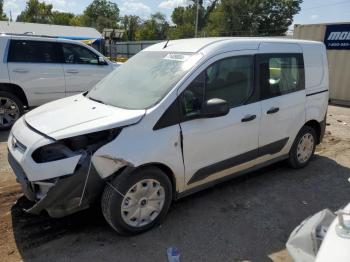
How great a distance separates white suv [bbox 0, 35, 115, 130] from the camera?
754cm

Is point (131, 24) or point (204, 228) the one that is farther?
point (131, 24)

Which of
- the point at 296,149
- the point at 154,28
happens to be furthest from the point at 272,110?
the point at 154,28

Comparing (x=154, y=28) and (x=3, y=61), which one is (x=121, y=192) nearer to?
(x=3, y=61)

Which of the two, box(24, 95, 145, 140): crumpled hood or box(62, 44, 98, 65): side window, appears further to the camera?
box(62, 44, 98, 65): side window

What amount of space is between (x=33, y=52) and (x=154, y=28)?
231ft

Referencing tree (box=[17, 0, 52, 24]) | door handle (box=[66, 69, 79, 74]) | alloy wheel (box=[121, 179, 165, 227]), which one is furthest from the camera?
tree (box=[17, 0, 52, 24])

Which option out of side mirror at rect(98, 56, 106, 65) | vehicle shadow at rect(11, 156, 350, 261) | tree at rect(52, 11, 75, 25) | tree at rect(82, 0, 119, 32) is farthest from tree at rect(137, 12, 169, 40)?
vehicle shadow at rect(11, 156, 350, 261)

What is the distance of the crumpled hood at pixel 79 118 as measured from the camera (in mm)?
3264

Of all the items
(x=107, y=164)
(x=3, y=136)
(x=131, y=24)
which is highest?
(x=131, y=24)

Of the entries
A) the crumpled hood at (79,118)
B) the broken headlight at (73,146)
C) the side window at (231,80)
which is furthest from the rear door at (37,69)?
the side window at (231,80)

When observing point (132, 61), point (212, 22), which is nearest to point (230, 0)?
point (212, 22)

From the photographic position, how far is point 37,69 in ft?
25.8

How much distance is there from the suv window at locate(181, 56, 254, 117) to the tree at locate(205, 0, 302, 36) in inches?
2190

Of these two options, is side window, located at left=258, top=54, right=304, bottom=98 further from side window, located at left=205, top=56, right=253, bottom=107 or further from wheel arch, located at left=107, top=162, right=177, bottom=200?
wheel arch, located at left=107, top=162, right=177, bottom=200
